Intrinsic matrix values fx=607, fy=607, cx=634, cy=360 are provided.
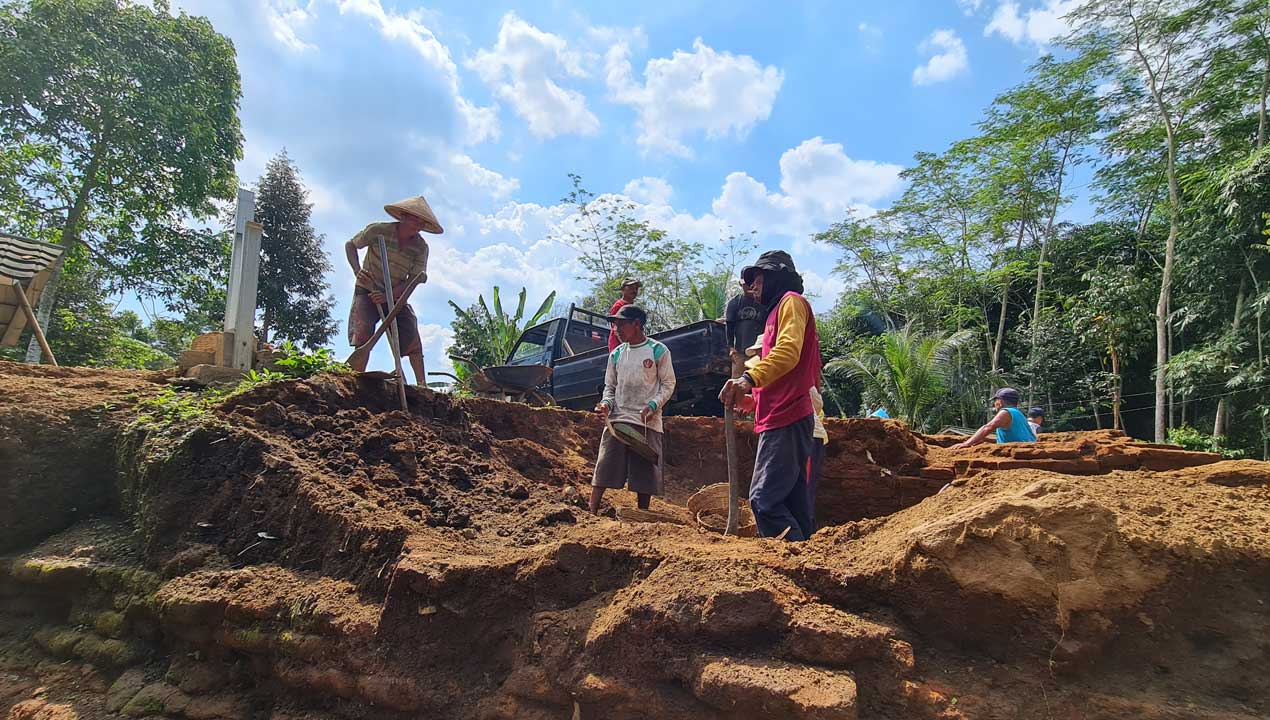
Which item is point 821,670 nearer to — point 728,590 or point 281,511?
point 728,590

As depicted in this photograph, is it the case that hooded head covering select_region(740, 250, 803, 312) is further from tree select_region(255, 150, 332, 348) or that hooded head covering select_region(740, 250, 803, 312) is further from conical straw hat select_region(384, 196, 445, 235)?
tree select_region(255, 150, 332, 348)

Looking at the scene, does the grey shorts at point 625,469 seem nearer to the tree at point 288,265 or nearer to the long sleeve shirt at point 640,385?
the long sleeve shirt at point 640,385

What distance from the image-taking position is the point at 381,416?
3824mm

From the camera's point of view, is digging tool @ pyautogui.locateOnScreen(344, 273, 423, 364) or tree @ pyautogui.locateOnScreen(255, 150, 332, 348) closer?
digging tool @ pyautogui.locateOnScreen(344, 273, 423, 364)

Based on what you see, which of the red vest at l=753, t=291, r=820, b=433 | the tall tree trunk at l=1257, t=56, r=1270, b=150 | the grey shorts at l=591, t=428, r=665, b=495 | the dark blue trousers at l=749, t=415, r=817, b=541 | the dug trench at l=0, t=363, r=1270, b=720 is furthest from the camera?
the tall tree trunk at l=1257, t=56, r=1270, b=150

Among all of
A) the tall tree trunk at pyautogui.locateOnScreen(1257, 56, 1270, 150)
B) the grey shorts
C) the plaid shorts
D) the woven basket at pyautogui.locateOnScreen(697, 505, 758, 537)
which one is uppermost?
the tall tree trunk at pyautogui.locateOnScreen(1257, 56, 1270, 150)

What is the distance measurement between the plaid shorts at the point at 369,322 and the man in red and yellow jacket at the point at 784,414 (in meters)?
2.89

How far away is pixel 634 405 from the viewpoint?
14.6 feet

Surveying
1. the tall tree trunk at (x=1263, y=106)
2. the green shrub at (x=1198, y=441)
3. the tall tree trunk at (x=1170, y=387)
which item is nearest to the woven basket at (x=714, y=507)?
the green shrub at (x=1198, y=441)

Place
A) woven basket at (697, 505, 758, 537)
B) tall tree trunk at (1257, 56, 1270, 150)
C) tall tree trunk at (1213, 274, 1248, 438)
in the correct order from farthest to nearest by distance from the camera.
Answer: tall tree trunk at (1257, 56, 1270, 150), tall tree trunk at (1213, 274, 1248, 438), woven basket at (697, 505, 758, 537)

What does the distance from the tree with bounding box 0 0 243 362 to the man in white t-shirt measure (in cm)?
1191

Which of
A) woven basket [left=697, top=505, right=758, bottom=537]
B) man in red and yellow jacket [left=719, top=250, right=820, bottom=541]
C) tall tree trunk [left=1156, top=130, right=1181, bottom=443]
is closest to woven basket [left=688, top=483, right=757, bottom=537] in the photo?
woven basket [left=697, top=505, right=758, bottom=537]

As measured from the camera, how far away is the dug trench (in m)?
1.68

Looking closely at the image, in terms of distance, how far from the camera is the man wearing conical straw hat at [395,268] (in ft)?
15.8
